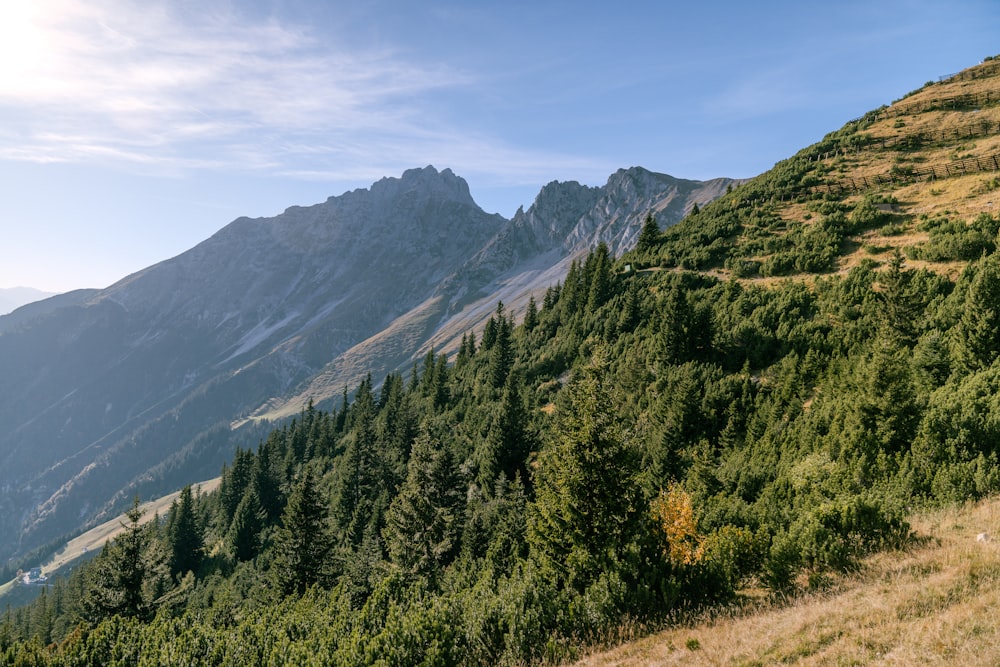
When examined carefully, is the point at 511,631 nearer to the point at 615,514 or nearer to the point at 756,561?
the point at 615,514

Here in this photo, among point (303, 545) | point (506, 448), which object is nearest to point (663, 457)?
point (506, 448)

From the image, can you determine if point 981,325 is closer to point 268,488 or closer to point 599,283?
point 599,283

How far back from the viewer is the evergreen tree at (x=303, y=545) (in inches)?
1526

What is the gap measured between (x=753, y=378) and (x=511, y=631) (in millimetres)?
33423

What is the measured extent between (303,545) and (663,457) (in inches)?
1190

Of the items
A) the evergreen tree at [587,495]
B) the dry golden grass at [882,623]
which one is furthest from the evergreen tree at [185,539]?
the dry golden grass at [882,623]

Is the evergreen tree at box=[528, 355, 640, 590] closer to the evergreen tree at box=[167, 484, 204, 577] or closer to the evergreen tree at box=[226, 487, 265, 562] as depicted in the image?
the evergreen tree at box=[226, 487, 265, 562]

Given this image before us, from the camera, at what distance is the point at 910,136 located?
73812 millimetres

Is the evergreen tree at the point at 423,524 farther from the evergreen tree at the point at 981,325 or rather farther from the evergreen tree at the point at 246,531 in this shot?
the evergreen tree at the point at 246,531

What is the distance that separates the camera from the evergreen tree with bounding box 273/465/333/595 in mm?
38750

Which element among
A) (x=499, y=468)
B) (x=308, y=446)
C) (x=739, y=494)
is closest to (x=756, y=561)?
(x=739, y=494)

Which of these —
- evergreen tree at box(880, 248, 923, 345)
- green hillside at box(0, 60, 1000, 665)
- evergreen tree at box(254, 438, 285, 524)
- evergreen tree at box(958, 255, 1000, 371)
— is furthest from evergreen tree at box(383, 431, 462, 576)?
evergreen tree at box(254, 438, 285, 524)

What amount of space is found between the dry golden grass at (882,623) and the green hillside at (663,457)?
104 centimetres

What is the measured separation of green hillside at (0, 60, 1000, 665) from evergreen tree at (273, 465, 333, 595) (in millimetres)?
210
